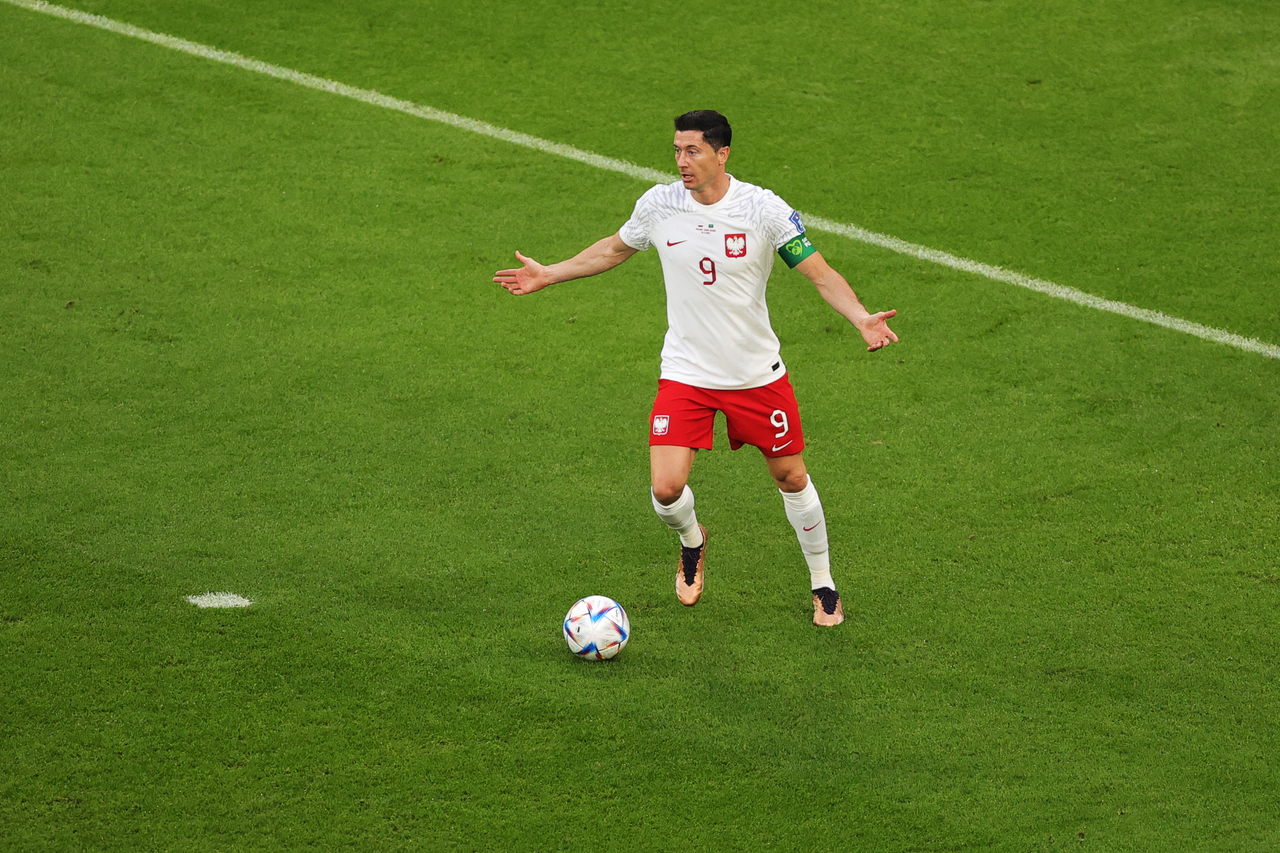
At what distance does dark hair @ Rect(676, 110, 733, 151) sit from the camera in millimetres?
6250

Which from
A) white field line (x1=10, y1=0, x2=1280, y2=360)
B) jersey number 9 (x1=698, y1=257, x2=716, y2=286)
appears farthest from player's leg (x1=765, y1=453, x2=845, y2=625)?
white field line (x1=10, y1=0, x2=1280, y2=360)

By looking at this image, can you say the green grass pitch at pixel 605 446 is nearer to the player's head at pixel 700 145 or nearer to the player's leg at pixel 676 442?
the player's leg at pixel 676 442

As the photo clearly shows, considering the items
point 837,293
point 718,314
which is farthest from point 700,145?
point 837,293

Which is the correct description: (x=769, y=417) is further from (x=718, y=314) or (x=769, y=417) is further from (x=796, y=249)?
(x=796, y=249)

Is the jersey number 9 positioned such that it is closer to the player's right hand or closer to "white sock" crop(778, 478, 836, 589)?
the player's right hand

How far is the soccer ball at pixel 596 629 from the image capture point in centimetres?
641

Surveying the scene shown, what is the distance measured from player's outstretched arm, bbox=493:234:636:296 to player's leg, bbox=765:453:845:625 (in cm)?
126

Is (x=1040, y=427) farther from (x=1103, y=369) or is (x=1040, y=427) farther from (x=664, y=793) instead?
(x=664, y=793)

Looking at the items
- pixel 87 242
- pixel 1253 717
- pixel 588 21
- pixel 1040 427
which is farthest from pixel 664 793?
pixel 588 21

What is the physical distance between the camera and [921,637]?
672 centimetres

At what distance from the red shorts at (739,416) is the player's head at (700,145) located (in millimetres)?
1001

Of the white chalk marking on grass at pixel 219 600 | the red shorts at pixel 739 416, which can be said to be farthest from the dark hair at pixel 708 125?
the white chalk marking on grass at pixel 219 600

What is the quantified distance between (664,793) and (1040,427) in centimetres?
390

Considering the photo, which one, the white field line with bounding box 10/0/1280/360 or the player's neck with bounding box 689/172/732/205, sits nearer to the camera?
the player's neck with bounding box 689/172/732/205
